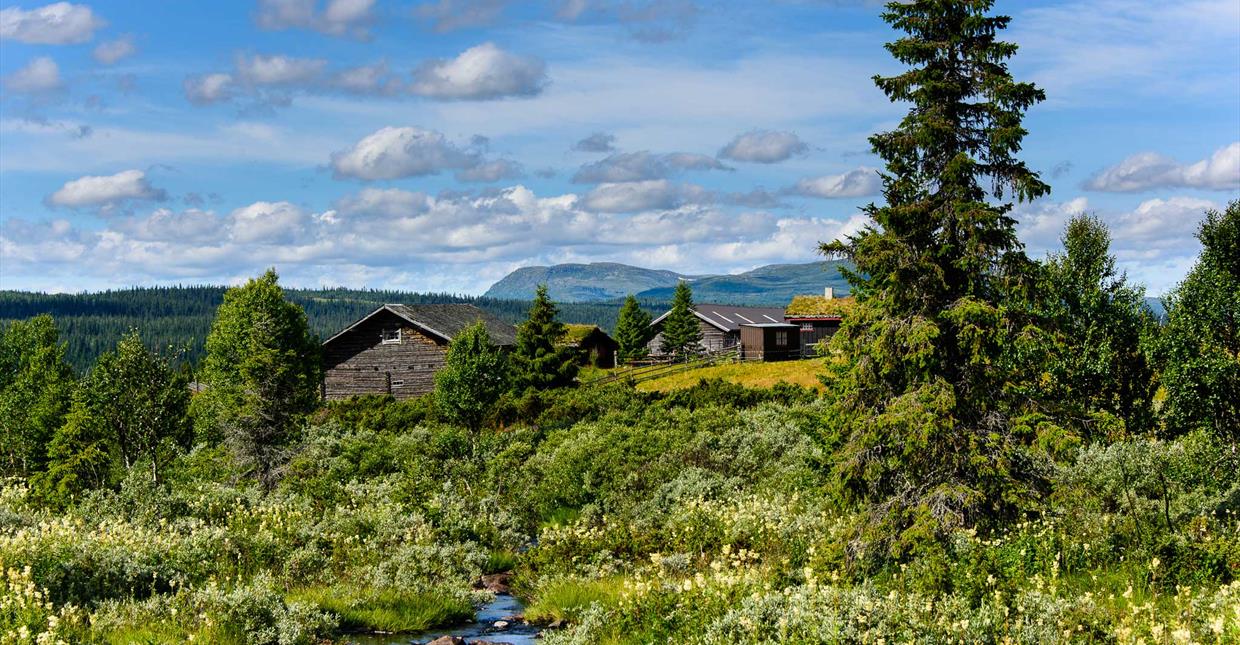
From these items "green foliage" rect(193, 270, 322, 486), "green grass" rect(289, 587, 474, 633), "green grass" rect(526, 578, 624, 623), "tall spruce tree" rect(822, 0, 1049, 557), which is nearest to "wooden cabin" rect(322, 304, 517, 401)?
"green foliage" rect(193, 270, 322, 486)

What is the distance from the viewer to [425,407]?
49125 millimetres

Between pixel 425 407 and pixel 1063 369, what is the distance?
Result: 3206 cm

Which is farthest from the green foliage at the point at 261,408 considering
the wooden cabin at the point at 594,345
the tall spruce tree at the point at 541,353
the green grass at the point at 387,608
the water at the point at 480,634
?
the wooden cabin at the point at 594,345

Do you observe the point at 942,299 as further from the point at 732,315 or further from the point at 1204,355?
the point at 732,315

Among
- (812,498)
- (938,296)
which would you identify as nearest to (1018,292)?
(938,296)

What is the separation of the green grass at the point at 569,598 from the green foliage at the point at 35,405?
30.0 m

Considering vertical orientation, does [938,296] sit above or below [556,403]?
above

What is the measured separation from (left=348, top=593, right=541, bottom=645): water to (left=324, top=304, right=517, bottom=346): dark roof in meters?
42.8

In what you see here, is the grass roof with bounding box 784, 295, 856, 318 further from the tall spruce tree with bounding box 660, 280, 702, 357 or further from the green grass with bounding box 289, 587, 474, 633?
the green grass with bounding box 289, 587, 474, 633

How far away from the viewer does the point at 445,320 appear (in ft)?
224

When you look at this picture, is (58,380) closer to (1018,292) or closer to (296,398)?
(296,398)

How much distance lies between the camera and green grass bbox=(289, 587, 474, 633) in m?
15.3

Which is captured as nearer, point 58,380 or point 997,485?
point 997,485

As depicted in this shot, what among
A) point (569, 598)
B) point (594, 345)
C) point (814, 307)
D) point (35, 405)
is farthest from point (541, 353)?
point (569, 598)
